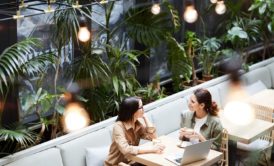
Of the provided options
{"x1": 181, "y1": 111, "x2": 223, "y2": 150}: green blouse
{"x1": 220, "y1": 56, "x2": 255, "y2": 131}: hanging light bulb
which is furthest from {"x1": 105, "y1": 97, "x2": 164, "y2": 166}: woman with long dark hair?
{"x1": 220, "y1": 56, "x2": 255, "y2": 131}: hanging light bulb

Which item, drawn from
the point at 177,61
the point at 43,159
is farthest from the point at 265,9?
the point at 43,159

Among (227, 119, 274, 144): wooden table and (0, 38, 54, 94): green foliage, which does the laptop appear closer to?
(227, 119, 274, 144): wooden table

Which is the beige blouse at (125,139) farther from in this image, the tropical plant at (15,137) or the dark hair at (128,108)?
the tropical plant at (15,137)

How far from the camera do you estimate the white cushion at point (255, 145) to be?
22.0 feet

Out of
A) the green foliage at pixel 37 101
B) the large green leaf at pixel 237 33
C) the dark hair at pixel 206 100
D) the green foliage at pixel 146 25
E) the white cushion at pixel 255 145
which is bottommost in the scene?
the white cushion at pixel 255 145

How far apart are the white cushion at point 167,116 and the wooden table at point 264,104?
1034 millimetres

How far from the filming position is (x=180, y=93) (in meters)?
7.74

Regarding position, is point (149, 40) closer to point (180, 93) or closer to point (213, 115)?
point (180, 93)

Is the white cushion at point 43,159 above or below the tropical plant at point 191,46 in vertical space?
below

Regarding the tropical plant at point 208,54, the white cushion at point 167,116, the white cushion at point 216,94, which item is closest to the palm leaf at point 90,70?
the white cushion at point 167,116

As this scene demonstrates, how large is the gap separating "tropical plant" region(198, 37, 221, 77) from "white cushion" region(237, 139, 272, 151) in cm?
245

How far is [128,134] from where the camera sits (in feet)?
18.8

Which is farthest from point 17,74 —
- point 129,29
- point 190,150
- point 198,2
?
point 198,2

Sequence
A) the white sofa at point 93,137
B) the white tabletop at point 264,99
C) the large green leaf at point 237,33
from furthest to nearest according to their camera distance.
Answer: the large green leaf at point 237,33
the white tabletop at point 264,99
the white sofa at point 93,137
